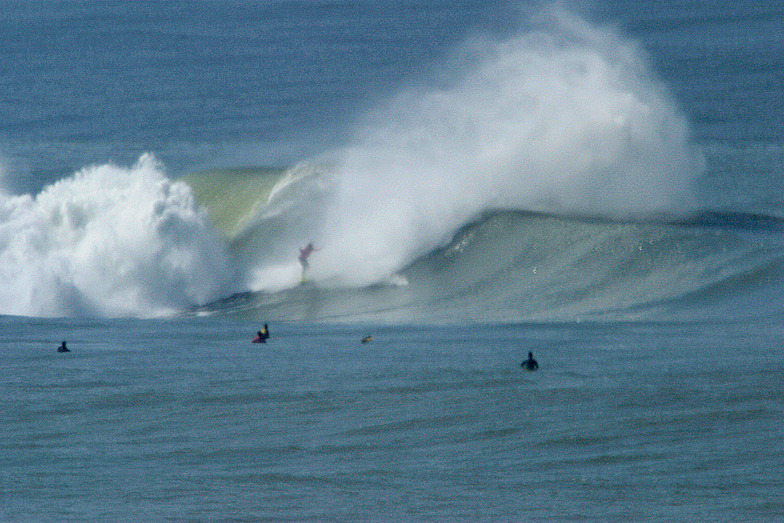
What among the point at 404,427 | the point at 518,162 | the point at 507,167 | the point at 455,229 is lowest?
the point at 404,427

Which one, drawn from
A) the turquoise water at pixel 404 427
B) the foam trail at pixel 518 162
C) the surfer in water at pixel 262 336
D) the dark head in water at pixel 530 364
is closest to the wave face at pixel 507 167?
the foam trail at pixel 518 162

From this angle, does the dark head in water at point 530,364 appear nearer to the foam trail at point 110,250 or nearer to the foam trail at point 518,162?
the foam trail at point 518,162

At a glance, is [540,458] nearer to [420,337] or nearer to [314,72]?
[420,337]

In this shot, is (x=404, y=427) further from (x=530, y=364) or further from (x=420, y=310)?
(x=420, y=310)

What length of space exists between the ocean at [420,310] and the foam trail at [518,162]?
0.08m

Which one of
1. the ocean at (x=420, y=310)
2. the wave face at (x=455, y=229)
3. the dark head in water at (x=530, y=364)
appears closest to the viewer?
the ocean at (x=420, y=310)

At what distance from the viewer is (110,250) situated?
2669 centimetres

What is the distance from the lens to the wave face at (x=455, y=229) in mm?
22375

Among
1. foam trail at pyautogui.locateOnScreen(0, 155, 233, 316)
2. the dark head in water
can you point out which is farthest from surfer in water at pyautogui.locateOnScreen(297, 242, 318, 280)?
the dark head in water

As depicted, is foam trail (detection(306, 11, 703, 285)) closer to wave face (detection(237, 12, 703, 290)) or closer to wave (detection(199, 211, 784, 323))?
wave face (detection(237, 12, 703, 290))

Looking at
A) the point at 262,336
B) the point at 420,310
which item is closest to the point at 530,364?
the point at 262,336

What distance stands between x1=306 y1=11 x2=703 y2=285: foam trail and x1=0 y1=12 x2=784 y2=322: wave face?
0.16 ft

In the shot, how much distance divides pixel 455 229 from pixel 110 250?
22.8 feet

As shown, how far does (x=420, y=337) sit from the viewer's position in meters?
19.5
